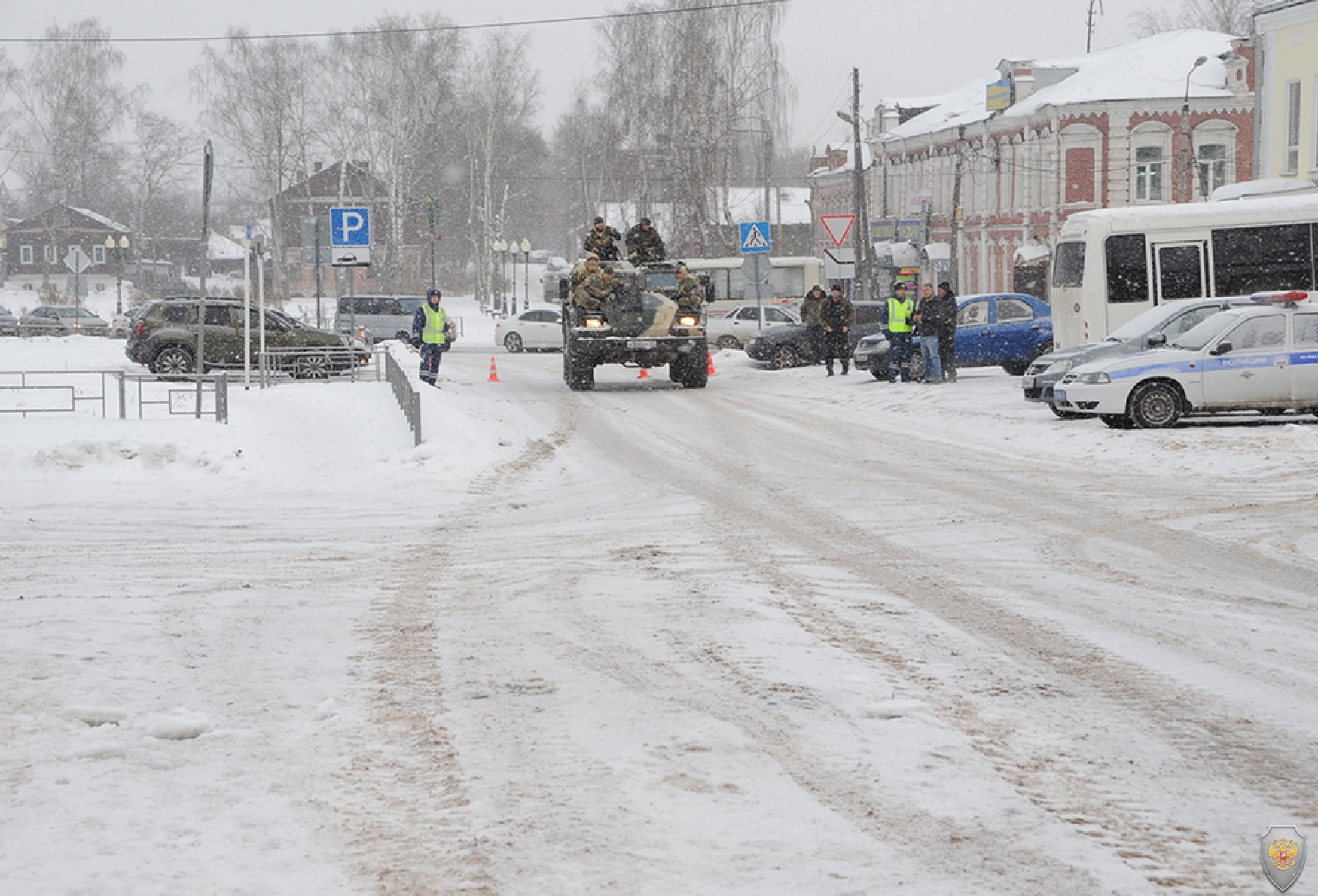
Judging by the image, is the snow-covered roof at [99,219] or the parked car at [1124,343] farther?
the snow-covered roof at [99,219]

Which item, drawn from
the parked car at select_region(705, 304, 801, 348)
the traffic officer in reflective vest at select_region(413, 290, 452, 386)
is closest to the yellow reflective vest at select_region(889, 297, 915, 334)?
the traffic officer in reflective vest at select_region(413, 290, 452, 386)

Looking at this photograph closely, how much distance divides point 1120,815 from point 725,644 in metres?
2.84

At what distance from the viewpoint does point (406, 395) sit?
58.5 feet

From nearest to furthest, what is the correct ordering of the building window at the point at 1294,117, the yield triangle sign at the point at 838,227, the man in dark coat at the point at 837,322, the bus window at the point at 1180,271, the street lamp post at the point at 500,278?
the bus window at the point at 1180,271 → the man in dark coat at the point at 837,322 → the yield triangle sign at the point at 838,227 → the building window at the point at 1294,117 → the street lamp post at the point at 500,278

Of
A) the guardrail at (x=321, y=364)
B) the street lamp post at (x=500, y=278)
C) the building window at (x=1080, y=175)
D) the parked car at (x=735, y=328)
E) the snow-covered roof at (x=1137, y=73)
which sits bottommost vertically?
the guardrail at (x=321, y=364)

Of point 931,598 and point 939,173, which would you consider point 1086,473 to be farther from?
point 939,173

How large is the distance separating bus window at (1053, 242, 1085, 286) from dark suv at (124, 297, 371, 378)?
1203 centimetres

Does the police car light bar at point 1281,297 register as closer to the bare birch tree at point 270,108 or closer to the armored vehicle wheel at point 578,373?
the armored vehicle wheel at point 578,373

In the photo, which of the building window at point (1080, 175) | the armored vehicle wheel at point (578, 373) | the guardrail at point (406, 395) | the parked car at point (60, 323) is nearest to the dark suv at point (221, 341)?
the armored vehicle wheel at point (578, 373)

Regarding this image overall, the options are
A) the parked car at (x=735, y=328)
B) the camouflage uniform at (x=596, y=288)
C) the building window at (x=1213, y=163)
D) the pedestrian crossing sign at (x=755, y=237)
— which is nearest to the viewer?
the camouflage uniform at (x=596, y=288)

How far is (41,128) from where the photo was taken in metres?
83.5

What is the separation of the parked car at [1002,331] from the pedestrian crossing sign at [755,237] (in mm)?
3824

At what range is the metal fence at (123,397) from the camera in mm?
18922

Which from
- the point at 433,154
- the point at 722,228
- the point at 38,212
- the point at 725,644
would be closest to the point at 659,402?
the point at 725,644
